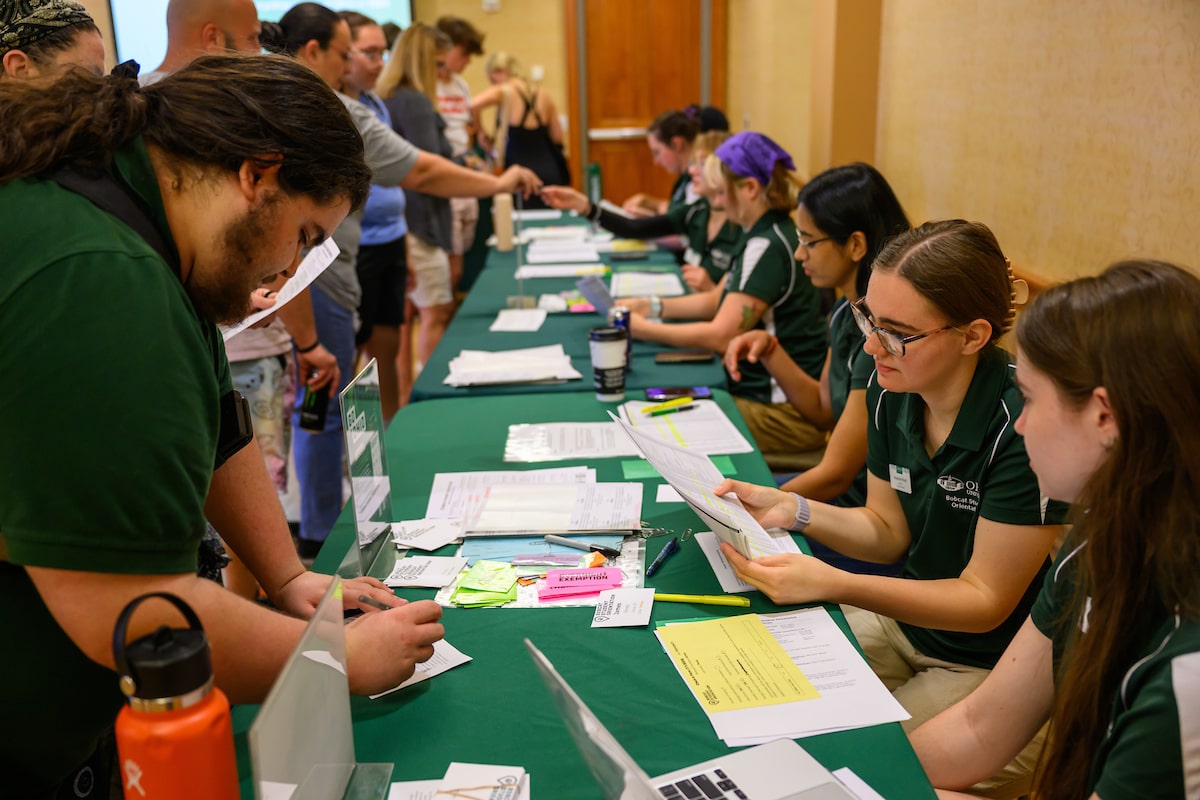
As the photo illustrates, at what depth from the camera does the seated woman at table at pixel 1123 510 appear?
88cm

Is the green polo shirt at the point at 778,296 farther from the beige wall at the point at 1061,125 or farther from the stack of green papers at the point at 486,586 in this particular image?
the stack of green papers at the point at 486,586

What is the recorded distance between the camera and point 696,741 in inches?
41.3

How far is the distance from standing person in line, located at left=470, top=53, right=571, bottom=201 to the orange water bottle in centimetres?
567

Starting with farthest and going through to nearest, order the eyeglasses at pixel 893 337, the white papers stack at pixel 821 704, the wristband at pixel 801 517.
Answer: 1. the wristband at pixel 801 517
2. the eyeglasses at pixel 893 337
3. the white papers stack at pixel 821 704

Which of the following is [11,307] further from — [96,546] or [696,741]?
[696,741]

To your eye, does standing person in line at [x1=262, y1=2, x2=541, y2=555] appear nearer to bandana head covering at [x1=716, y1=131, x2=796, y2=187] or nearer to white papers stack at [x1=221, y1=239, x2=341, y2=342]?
white papers stack at [x1=221, y1=239, x2=341, y2=342]

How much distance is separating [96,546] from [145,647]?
11 cm

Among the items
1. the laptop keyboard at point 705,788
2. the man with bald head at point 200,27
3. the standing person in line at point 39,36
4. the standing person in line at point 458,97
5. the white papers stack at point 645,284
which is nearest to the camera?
the laptop keyboard at point 705,788

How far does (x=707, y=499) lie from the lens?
1425 millimetres

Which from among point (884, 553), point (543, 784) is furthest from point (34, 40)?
point (884, 553)

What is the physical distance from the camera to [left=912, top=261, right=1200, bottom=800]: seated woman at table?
88 cm

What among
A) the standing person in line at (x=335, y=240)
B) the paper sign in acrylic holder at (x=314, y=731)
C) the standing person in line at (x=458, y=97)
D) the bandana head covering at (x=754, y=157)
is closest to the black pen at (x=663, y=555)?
the paper sign in acrylic holder at (x=314, y=731)

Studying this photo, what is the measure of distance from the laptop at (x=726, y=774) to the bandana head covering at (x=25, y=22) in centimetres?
159

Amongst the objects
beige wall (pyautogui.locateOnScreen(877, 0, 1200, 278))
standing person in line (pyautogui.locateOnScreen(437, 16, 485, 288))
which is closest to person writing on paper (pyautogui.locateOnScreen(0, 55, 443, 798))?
beige wall (pyautogui.locateOnScreen(877, 0, 1200, 278))
